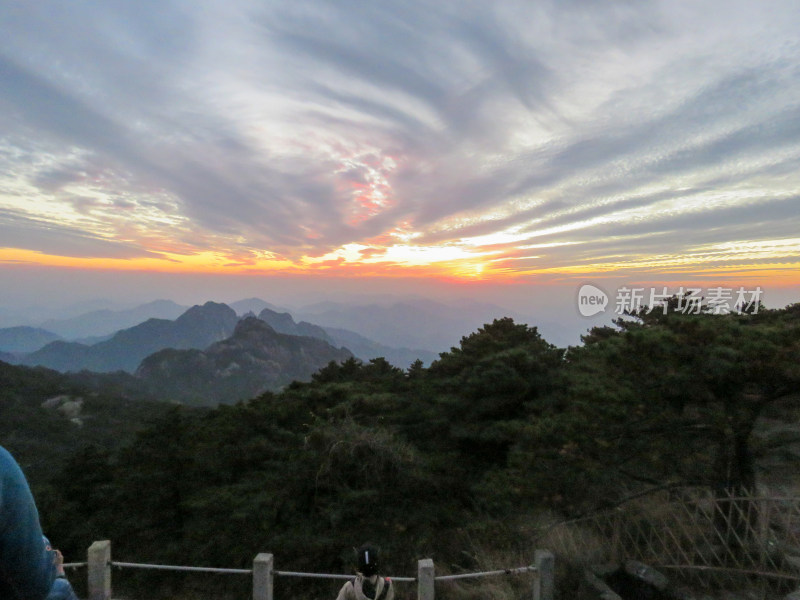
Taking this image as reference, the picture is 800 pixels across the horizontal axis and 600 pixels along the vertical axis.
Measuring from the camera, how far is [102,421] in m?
57.1

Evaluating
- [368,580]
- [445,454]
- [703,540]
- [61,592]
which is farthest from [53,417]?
[61,592]

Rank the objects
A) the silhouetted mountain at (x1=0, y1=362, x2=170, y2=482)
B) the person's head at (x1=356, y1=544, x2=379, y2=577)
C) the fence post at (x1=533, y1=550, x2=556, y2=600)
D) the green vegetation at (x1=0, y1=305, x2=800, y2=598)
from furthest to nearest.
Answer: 1. the silhouetted mountain at (x1=0, y1=362, x2=170, y2=482)
2. the green vegetation at (x1=0, y1=305, x2=800, y2=598)
3. the fence post at (x1=533, y1=550, x2=556, y2=600)
4. the person's head at (x1=356, y1=544, x2=379, y2=577)

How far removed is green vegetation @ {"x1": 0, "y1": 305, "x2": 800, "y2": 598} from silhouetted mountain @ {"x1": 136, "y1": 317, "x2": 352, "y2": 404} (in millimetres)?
94493

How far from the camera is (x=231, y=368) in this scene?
125438mm

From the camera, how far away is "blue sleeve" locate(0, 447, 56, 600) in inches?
40.3

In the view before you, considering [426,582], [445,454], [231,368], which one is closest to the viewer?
[426,582]

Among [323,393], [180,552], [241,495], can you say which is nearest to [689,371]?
[241,495]

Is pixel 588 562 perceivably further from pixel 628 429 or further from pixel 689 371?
pixel 689 371

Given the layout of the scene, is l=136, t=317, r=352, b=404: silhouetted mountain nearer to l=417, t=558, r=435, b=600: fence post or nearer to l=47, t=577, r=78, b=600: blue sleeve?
l=417, t=558, r=435, b=600: fence post

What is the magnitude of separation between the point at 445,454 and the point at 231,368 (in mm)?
126365

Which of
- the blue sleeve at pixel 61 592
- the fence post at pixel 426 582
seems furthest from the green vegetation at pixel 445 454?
the blue sleeve at pixel 61 592

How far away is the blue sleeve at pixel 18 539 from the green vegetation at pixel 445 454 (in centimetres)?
649

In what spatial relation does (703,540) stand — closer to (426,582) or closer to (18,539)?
(426,582)

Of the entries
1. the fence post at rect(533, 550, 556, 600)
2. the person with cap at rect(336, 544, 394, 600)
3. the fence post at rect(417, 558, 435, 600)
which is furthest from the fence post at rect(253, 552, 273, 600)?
the fence post at rect(533, 550, 556, 600)
